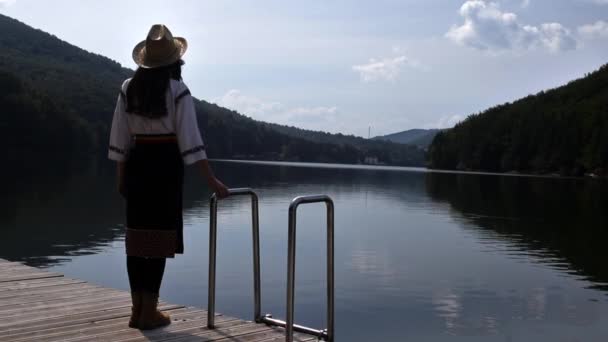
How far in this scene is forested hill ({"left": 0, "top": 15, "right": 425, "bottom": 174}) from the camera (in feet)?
241

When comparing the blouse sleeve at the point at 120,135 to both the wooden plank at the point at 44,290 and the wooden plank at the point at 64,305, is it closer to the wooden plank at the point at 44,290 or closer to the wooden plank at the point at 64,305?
the wooden plank at the point at 64,305

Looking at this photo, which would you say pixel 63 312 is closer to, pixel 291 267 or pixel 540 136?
pixel 291 267

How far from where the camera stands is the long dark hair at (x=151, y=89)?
4285 mm

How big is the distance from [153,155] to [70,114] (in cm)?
8218

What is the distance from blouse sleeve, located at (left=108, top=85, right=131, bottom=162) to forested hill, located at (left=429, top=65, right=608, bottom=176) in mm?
89207

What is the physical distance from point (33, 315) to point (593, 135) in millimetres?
93113

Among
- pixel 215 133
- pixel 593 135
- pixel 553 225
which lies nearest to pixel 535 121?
pixel 593 135

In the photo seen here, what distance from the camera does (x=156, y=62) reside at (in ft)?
14.2

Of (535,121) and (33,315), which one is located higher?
(535,121)

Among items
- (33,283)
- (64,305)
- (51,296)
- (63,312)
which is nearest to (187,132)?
(63,312)

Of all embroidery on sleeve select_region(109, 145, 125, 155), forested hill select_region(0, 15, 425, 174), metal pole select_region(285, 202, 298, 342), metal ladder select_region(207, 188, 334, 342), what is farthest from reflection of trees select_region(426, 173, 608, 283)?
forested hill select_region(0, 15, 425, 174)

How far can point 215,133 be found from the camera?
452 ft

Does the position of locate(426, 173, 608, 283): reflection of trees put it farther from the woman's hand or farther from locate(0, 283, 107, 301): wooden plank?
the woman's hand

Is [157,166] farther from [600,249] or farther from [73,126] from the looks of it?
[73,126]
